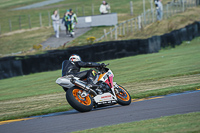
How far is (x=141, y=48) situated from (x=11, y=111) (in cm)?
1495

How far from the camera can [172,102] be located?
8.84 metres

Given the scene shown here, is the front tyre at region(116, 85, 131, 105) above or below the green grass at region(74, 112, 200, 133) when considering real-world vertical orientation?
below

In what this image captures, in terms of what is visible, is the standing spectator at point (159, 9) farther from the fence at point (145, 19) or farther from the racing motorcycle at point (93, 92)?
the racing motorcycle at point (93, 92)

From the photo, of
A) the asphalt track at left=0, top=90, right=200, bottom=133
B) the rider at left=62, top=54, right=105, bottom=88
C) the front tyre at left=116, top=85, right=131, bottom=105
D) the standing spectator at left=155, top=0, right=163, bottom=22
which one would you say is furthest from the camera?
the standing spectator at left=155, top=0, right=163, bottom=22

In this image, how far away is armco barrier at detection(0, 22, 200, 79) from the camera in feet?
72.4

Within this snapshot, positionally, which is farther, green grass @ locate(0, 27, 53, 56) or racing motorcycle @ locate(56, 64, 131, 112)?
green grass @ locate(0, 27, 53, 56)

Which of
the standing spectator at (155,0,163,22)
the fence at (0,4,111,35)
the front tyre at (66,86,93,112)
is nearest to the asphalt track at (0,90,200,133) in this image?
the front tyre at (66,86,93,112)

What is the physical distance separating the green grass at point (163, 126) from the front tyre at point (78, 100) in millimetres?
1960

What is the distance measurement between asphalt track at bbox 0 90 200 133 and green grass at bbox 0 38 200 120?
150cm

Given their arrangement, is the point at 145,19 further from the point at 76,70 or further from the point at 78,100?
the point at 78,100

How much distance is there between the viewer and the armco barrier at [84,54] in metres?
22.1

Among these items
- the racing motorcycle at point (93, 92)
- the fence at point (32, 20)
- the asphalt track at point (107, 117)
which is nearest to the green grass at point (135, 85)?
the racing motorcycle at point (93, 92)

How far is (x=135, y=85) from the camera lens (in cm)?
1316

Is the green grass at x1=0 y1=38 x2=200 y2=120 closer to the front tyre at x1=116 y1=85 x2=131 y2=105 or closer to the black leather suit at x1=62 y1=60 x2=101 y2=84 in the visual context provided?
the front tyre at x1=116 y1=85 x2=131 y2=105
